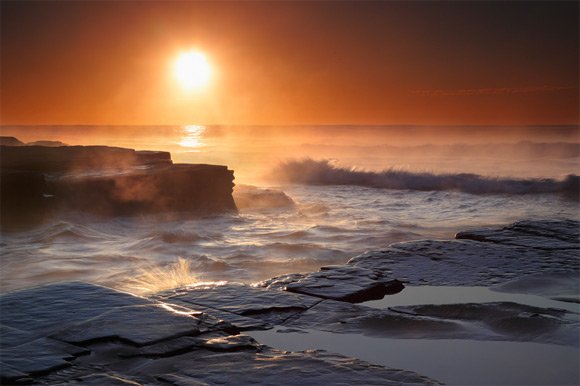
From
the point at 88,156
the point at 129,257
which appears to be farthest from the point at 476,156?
the point at 129,257

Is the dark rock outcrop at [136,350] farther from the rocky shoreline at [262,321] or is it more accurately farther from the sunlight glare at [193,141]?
the sunlight glare at [193,141]

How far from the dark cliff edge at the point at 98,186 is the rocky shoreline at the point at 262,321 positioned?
839 centimetres

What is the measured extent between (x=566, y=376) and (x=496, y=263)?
308 cm

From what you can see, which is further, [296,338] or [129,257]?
[129,257]

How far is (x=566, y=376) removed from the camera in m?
3.43

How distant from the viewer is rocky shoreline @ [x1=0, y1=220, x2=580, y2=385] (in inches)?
124

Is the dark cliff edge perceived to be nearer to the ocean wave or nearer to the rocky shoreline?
the rocky shoreline

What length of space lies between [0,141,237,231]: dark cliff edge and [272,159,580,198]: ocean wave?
11067 mm

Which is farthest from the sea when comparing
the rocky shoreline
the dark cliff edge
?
the rocky shoreline

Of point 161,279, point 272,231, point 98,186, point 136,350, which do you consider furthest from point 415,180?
point 136,350

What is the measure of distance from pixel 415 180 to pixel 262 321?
68.7 ft

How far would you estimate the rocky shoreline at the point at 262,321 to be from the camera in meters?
3.15

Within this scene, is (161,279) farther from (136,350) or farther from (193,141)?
(193,141)

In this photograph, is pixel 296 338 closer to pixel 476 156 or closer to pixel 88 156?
pixel 88 156
